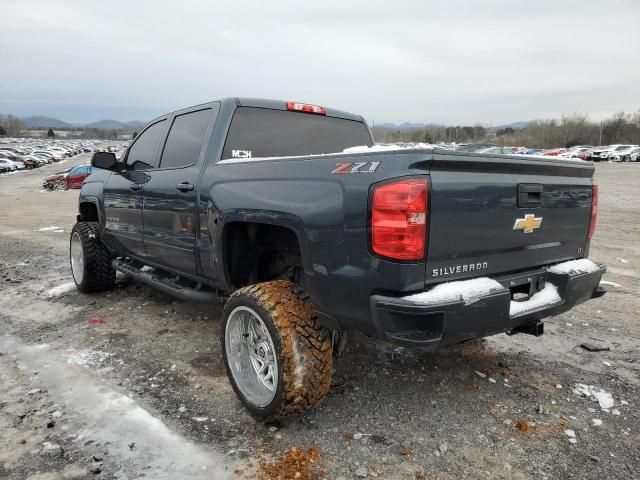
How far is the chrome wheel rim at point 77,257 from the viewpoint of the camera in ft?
18.7

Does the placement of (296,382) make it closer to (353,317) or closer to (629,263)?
(353,317)

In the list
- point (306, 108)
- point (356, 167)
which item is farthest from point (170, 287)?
point (356, 167)

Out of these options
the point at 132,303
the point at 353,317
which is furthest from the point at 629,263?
the point at 132,303

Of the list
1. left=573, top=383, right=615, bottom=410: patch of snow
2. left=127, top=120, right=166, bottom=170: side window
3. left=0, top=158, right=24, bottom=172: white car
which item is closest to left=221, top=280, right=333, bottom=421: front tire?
left=573, top=383, right=615, bottom=410: patch of snow

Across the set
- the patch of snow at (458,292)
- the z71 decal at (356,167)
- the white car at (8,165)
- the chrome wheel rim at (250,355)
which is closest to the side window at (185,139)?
the chrome wheel rim at (250,355)

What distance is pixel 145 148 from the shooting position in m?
4.71

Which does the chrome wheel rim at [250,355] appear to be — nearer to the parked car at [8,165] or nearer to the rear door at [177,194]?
the rear door at [177,194]

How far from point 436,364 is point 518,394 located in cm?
63

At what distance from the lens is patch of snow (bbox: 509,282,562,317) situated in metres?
2.64

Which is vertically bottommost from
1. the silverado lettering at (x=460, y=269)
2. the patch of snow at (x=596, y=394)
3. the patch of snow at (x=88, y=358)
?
the patch of snow at (x=88, y=358)

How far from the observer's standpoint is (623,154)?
45.7 metres

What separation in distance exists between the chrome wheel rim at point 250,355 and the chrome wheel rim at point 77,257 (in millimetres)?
3330

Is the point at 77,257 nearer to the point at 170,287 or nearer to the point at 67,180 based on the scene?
the point at 170,287

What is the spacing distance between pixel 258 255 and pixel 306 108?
1.51 metres
